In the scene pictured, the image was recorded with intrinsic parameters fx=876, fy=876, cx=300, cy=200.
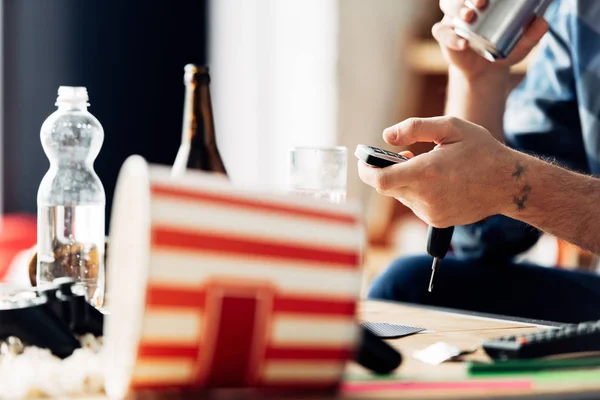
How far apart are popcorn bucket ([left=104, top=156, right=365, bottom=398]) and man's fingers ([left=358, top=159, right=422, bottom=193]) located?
286 mm

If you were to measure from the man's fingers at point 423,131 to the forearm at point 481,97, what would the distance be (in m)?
0.53

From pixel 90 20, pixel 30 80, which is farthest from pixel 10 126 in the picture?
pixel 90 20

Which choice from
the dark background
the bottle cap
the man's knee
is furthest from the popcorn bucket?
the dark background

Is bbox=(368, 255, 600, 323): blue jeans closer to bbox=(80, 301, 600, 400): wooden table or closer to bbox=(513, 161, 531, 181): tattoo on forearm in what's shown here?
bbox=(513, 161, 531, 181): tattoo on forearm

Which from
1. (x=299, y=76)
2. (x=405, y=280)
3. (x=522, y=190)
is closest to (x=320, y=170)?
(x=522, y=190)

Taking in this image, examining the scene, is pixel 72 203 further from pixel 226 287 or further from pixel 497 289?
pixel 497 289

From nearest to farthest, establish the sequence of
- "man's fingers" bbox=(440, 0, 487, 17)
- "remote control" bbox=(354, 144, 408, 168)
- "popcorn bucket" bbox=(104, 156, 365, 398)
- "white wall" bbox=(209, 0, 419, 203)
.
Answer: "popcorn bucket" bbox=(104, 156, 365, 398) → "remote control" bbox=(354, 144, 408, 168) → "man's fingers" bbox=(440, 0, 487, 17) → "white wall" bbox=(209, 0, 419, 203)

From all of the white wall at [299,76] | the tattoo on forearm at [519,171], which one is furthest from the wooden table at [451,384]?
the white wall at [299,76]

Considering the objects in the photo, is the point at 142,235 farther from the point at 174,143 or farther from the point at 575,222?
the point at 174,143

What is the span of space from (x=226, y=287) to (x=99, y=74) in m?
3.25

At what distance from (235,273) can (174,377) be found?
7cm

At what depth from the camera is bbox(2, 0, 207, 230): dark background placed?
3525mm

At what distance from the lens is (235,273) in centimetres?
49

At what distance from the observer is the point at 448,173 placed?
882mm
